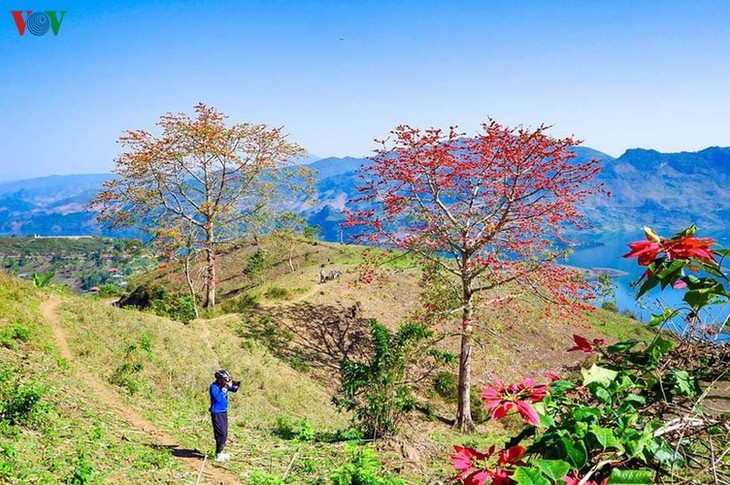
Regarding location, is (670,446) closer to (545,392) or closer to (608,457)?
(608,457)

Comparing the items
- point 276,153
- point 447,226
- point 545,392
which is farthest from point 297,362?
point 545,392

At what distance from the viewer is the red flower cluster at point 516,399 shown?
1812mm

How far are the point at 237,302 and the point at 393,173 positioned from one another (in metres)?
11.3

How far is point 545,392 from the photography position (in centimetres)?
202

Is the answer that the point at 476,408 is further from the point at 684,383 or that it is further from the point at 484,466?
the point at 484,466

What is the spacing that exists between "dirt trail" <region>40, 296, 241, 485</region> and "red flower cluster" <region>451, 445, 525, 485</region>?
20.4 ft

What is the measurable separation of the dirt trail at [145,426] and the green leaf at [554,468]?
259 inches

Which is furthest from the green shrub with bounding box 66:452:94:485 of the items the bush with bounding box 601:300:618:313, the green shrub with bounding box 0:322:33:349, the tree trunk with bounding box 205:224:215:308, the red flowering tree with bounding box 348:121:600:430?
the bush with bounding box 601:300:618:313

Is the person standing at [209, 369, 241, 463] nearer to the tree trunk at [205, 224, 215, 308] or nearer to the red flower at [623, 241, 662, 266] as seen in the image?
the red flower at [623, 241, 662, 266]

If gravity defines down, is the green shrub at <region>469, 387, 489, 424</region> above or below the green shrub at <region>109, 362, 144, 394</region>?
below

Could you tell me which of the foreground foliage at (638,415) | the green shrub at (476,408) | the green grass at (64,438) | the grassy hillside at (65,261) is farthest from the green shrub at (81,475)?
the grassy hillside at (65,261)

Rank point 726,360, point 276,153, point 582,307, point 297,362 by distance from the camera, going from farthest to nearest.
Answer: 1. point 276,153
2. point 297,362
3. point 582,307
4. point 726,360

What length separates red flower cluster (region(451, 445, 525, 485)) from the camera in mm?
1726

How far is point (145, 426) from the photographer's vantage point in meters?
8.91
